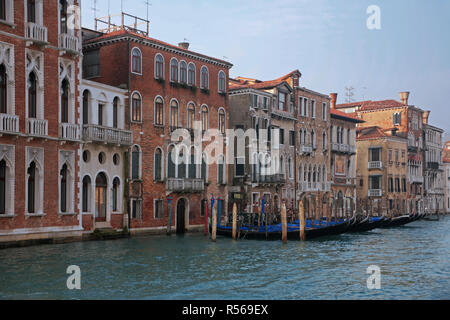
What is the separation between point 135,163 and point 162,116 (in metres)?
2.66

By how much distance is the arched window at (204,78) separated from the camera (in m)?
28.6

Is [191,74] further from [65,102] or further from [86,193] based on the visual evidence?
[86,193]

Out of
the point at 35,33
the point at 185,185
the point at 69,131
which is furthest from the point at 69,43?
the point at 185,185

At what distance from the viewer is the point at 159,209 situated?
2602 cm

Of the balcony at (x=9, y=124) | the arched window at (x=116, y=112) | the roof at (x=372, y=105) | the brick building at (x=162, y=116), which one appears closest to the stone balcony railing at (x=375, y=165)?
the roof at (x=372, y=105)

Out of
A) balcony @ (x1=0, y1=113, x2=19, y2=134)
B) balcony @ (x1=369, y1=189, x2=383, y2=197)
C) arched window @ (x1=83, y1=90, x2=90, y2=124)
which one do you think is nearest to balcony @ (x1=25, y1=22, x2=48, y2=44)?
balcony @ (x1=0, y1=113, x2=19, y2=134)

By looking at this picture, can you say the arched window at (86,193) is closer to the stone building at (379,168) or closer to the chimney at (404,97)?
the stone building at (379,168)

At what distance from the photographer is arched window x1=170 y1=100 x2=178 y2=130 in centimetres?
2680

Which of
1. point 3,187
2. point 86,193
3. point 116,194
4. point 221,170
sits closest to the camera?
point 3,187

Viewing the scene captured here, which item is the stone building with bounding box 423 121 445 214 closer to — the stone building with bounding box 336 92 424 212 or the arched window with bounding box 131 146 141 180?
the stone building with bounding box 336 92 424 212

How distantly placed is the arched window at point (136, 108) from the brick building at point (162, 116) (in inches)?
1.6

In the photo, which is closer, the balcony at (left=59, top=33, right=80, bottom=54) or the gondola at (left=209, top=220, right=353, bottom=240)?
the balcony at (left=59, top=33, right=80, bottom=54)

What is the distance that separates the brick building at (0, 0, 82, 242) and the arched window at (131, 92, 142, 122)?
364 centimetres
